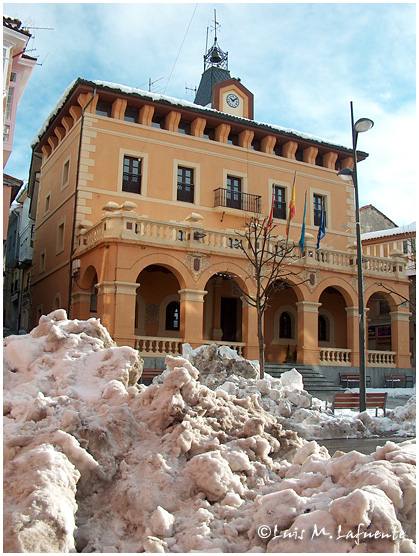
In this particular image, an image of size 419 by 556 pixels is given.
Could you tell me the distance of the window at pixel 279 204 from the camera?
23.1 m

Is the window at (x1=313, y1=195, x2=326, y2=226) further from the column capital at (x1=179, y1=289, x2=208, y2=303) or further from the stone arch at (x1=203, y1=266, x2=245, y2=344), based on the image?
A: the column capital at (x1=179, y1=289, x2=208, y2=303)

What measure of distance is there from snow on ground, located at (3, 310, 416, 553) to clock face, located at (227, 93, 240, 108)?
64.6 ft

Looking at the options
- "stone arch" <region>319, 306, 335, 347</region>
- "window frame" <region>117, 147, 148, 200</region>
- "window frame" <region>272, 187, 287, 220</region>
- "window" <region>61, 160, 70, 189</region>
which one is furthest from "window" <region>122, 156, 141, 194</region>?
"stone arch" <region>319, 306, 335, 347</region>

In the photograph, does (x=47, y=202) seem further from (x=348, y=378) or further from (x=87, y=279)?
(x=348, y=378)

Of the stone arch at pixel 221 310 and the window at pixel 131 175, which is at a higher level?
the window at pixel 131 175

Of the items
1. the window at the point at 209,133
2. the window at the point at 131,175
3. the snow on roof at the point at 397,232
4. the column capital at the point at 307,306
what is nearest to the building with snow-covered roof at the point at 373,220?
the snow on roof at the point at 397,232

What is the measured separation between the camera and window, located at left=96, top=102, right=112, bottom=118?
20.8 metres

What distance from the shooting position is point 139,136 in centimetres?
2067

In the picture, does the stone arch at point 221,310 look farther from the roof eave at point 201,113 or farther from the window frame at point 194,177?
the roof eave at point 201,113

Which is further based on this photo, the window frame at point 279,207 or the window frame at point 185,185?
the window frame at point 279,207

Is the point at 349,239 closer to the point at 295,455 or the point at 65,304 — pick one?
the point at 65,304

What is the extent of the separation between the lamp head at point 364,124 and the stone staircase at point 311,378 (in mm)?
8639

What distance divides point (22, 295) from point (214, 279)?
13377mm

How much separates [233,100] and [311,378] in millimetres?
13707
